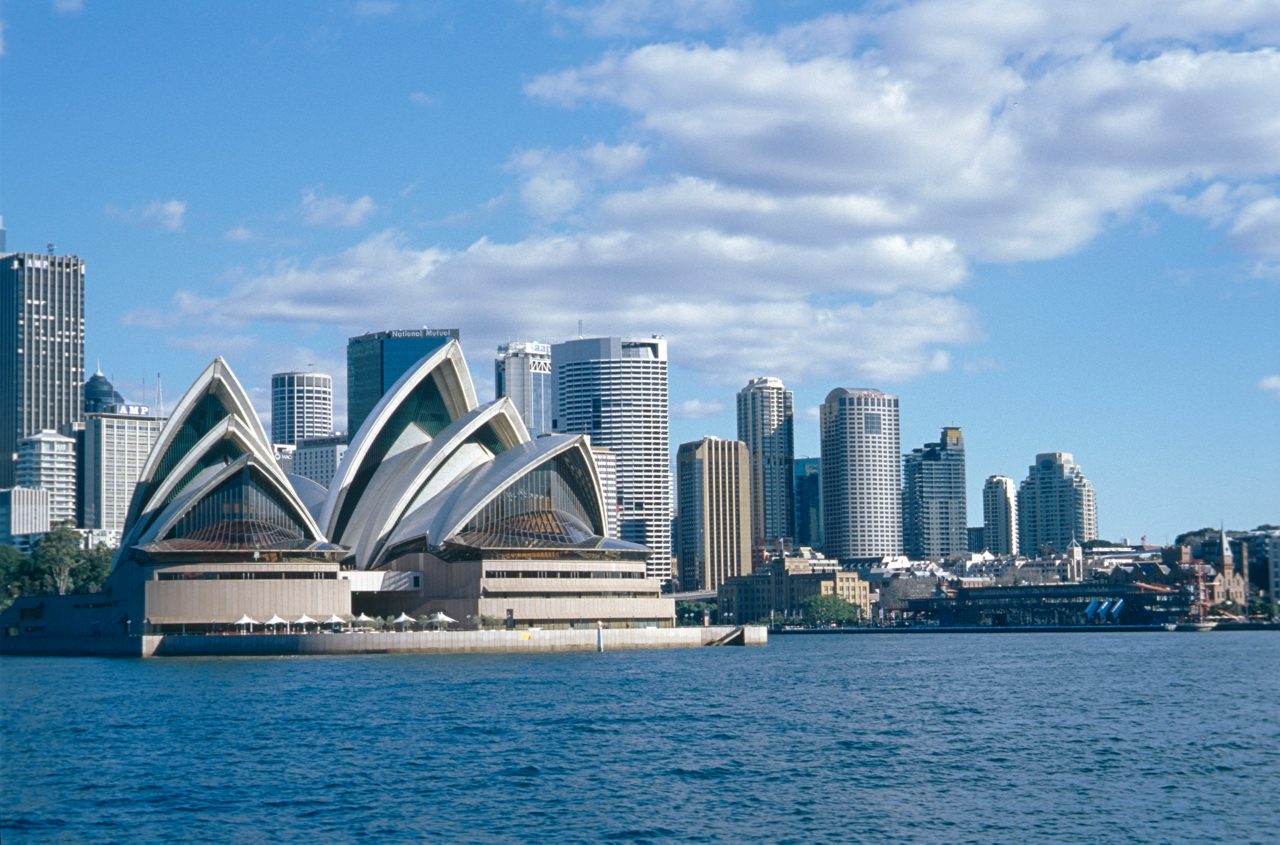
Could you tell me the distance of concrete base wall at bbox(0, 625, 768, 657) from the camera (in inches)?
3718

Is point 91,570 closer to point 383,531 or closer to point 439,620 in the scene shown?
point 383,531

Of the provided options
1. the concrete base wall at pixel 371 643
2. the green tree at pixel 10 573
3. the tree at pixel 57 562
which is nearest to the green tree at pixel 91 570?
the tree at pixel 57 562

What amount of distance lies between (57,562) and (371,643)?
50288 mm

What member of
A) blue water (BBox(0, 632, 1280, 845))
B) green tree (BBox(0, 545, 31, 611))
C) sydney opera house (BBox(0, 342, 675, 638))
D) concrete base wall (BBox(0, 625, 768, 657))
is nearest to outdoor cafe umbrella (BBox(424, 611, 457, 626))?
sydney opera house (BBox(0, 342, 675, 638))

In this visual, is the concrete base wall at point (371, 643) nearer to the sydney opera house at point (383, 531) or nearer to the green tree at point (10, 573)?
the sydney opera house at point (383, 531)

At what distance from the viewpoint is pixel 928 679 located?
73812mm

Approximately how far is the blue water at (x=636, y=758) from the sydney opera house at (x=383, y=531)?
86.8 feet

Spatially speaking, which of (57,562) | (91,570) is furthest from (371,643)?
(57,562)

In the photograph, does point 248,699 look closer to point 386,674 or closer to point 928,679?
point 386,674

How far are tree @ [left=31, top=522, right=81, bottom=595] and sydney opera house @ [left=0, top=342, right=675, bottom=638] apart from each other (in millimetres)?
18459

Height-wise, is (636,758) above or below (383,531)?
below

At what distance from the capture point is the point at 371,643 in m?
95.4

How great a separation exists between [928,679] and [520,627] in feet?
119

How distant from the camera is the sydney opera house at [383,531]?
100 metres
